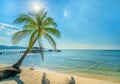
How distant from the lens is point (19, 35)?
1213 cm

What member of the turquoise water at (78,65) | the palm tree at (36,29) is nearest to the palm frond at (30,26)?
the palm tree at (36,29)

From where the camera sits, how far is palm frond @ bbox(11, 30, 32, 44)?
1205 cm

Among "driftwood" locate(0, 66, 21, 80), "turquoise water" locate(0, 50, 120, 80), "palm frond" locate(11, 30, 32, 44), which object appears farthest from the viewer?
"turquoise water" locate(0, 50, 120, 80)

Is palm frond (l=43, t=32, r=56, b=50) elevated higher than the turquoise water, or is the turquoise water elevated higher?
palm frond (l=43, t=32, r=56, b=50)

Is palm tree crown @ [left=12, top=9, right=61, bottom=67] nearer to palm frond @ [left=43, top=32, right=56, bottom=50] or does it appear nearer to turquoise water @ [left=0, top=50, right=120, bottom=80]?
palm frond @ [left=43, top=32, right=56, bottom=50]

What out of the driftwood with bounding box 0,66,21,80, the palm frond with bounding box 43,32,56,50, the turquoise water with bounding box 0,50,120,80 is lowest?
the turquoise water with bounding box 0,50,120,80

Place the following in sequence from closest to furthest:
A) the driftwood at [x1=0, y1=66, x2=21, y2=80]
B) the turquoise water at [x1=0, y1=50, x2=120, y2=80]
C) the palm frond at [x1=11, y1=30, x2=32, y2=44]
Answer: the driftwood at [x1=0, y1=66, x2=21, y2=80] < the palm frond at [x1=11, y1=30, x2=32, y2=44] < the turquoise water at [x1=0, y1=50, x2=120, y2=80]

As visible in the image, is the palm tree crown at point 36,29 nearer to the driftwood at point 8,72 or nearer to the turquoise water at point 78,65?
the driftwood at point 8,72

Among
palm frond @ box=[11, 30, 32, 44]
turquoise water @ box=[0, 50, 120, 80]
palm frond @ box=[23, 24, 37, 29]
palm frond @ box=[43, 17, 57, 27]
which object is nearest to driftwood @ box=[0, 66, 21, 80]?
palm frond @ box=[11, 30, 32, 44]

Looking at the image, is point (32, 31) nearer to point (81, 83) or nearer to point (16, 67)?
point (16, 67)

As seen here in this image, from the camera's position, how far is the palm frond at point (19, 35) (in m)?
12.1

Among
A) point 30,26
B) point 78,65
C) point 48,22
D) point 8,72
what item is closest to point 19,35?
point 30,26

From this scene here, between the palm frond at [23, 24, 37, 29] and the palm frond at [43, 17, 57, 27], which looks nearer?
the palm frond at [23, 24, 37, 29]

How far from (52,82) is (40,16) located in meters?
5.22
